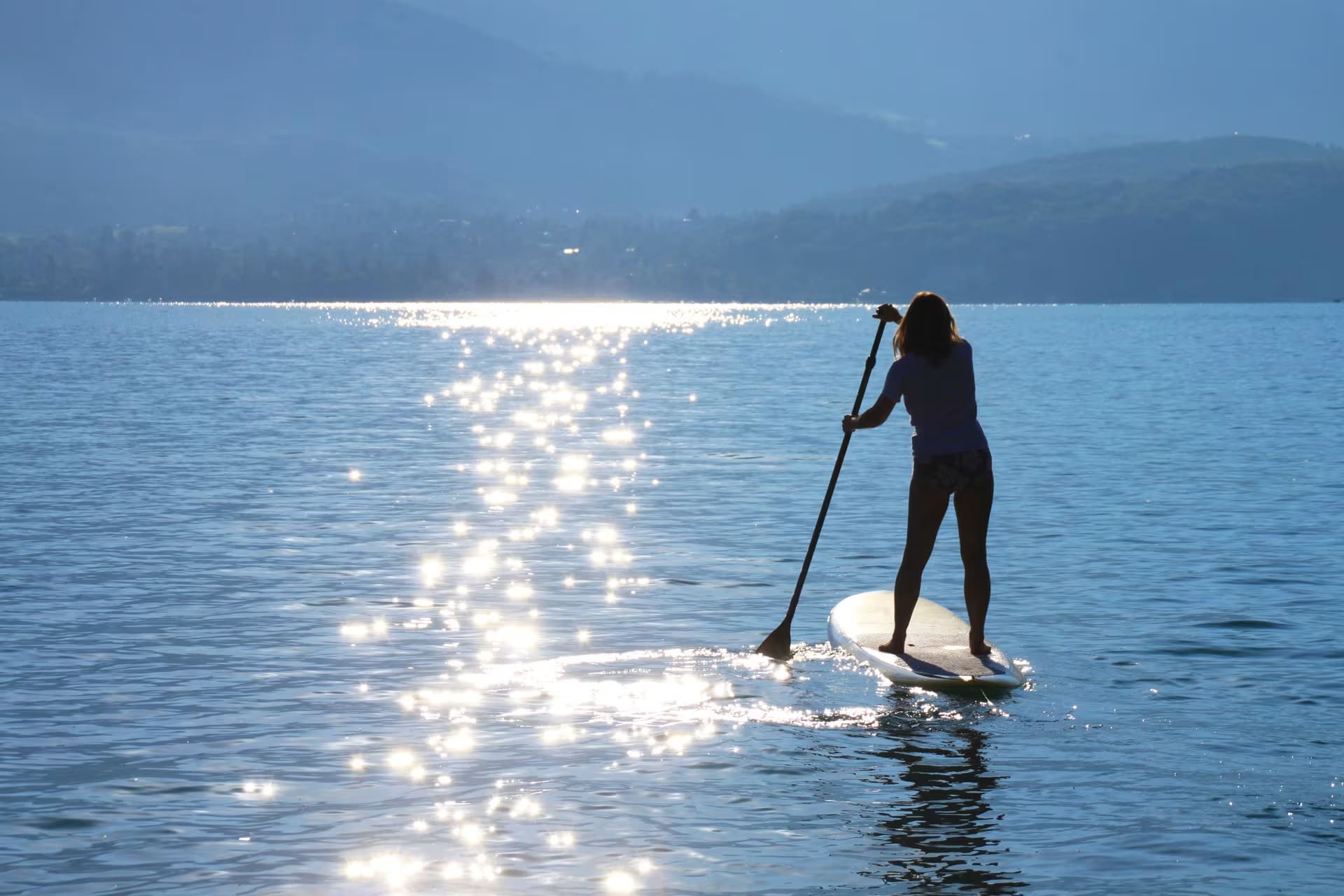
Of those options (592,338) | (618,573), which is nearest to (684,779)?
(618,573)

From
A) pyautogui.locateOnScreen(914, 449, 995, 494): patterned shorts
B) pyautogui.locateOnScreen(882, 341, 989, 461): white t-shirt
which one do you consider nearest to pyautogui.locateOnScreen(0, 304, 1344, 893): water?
pyautogui.locateOnScreen(914, 449, 995, 494): patterned shorts

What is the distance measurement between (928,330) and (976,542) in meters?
1.60

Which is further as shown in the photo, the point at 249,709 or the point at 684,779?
the point at 249,709

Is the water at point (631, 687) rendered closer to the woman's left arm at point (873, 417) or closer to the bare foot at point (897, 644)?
the bare foot at point (897, 644)

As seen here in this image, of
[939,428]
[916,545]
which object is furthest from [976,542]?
[939,428]

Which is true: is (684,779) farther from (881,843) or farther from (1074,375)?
(1074,375)

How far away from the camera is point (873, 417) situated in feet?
40.8

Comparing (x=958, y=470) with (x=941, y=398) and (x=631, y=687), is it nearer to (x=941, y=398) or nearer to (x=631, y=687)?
(x=941, y=398)

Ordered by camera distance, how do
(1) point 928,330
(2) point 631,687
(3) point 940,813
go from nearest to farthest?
(3) point 940,813 < (1) point 928,330 < (2) point 631,687

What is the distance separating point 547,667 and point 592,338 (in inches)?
6297

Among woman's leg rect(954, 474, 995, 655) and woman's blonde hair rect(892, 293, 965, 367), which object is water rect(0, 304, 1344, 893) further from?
woman's blonde hair rect(892, 293, 965, 367)

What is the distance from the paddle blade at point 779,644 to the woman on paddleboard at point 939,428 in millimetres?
1687

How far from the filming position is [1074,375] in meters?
80.1

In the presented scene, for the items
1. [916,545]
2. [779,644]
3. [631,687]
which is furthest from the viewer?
[779,644]
